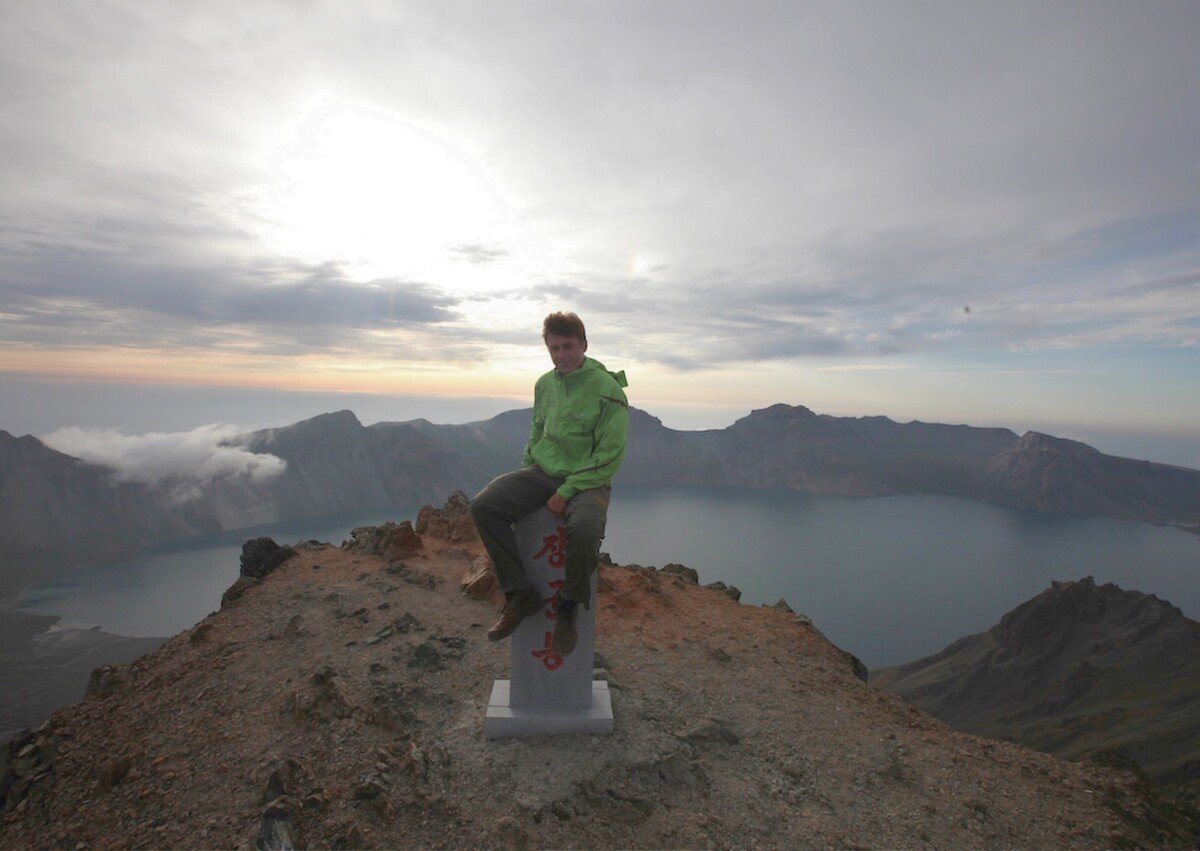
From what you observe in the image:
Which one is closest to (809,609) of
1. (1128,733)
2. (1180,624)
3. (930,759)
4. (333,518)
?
(1180,624)

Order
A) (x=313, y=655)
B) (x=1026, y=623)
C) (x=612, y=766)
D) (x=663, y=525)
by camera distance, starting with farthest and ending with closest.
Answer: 1. (x=663, y=525)
2. (x=1026, y=623)
3. (x=313, y=655)
4. (x=612, y=766)

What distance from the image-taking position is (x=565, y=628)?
6293mm

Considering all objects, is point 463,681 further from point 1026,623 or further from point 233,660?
point 1026,623

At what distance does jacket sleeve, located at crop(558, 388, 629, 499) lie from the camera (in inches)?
232

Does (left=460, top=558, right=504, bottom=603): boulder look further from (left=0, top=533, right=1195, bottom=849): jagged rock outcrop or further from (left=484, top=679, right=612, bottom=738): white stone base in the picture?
(left=484, top=679, right=612, bottom=738): white stone base

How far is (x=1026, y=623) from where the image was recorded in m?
76.4

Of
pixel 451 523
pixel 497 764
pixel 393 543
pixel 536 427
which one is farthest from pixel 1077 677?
pixel 536 427

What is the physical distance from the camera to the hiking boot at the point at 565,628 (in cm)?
627

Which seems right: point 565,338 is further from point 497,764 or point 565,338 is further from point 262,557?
point 262,557

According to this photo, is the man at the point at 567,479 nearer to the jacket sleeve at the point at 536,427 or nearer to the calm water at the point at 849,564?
the jacket sleeve at the point at 536,427

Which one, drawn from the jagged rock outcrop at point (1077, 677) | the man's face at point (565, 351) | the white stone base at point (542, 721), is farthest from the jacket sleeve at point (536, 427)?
the jagged rock outcrop at point (1077, 677)

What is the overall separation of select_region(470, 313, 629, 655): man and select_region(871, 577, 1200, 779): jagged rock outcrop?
47616 mm

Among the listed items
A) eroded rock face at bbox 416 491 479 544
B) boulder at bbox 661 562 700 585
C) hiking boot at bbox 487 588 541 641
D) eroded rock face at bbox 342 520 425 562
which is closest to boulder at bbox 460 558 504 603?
eroded rock face at bbox 342 520 425 562

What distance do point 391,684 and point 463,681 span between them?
937 millimetres
